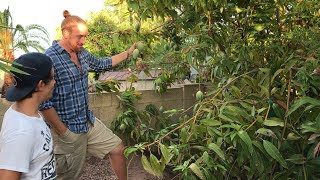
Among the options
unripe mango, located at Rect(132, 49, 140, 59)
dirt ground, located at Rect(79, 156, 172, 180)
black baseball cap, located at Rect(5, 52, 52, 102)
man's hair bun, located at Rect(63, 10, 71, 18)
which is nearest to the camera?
black baseball cap, located at Rect(5, 52, 52, 102)

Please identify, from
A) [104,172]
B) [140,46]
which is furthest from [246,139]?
[104,172]

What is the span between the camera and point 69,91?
9.34 ft

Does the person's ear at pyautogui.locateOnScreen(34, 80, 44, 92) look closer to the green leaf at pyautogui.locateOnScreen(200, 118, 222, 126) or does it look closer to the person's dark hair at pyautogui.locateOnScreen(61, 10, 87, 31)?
the green leaf at pyautogui.locateOnScreen(200, 118, 222, 126)

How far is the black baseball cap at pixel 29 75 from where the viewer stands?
5.72ft

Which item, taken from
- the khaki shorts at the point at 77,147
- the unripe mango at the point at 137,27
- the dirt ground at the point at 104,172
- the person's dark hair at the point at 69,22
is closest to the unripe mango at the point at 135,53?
the unripe mango at the point at 137,27

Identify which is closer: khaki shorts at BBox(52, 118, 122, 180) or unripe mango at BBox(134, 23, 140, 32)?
khaki shorts at BBox(52, 118, 122, 180)

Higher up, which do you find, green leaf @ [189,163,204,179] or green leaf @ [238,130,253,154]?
green leaf @ [238,130,253,154]

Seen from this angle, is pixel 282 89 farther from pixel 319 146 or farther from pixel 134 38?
pixel 134 38

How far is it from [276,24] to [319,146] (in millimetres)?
1648

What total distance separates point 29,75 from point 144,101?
2.97m

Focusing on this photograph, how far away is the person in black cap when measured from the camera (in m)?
1.62

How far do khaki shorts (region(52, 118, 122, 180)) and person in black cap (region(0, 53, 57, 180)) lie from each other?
1.01 meters

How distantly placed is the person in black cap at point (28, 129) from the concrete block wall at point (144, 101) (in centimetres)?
209

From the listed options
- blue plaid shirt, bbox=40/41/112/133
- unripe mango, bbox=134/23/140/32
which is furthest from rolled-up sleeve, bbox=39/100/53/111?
unripe mango, bbox=134/23/140/32
